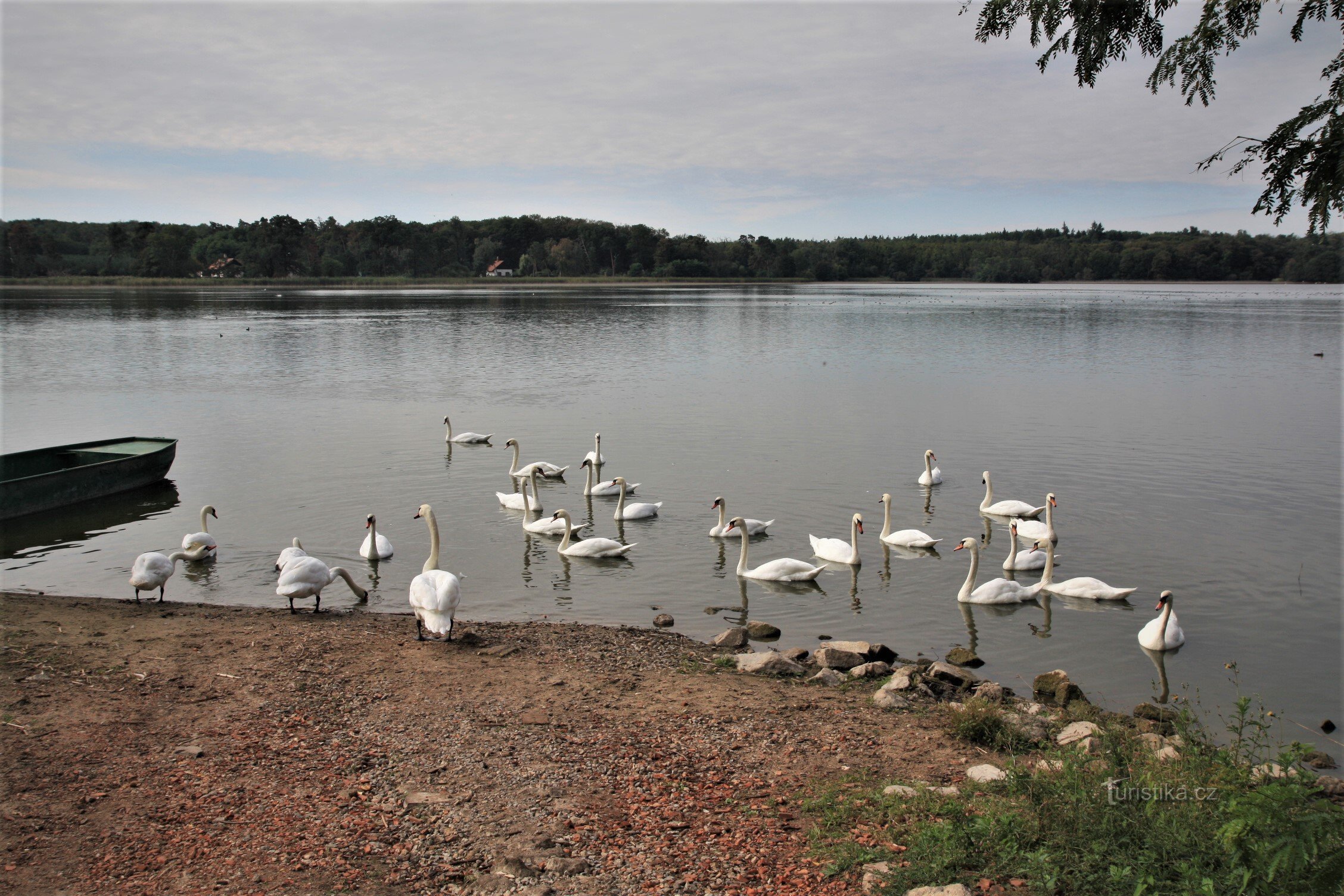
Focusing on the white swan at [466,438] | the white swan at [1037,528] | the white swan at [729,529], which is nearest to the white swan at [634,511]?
the white swan at [729,529]

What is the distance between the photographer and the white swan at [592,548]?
12.9 m

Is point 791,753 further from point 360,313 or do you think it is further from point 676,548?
point 360,313

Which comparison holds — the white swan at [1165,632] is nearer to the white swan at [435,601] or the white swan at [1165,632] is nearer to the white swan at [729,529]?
the white swan at [729,529]

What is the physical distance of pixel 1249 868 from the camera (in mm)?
4105

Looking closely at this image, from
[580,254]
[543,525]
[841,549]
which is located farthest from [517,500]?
[580,254]

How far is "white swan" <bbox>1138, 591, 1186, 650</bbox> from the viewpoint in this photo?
955cm

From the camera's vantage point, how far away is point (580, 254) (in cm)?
15300

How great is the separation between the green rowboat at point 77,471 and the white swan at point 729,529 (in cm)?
1040

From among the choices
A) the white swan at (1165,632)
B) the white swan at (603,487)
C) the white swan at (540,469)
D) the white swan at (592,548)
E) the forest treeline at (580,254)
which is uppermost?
the forest treeline at (580,254)

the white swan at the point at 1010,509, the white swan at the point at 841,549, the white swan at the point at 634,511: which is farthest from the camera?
the white swan at the point at 634,511

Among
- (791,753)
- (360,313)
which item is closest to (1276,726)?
(791,753)
